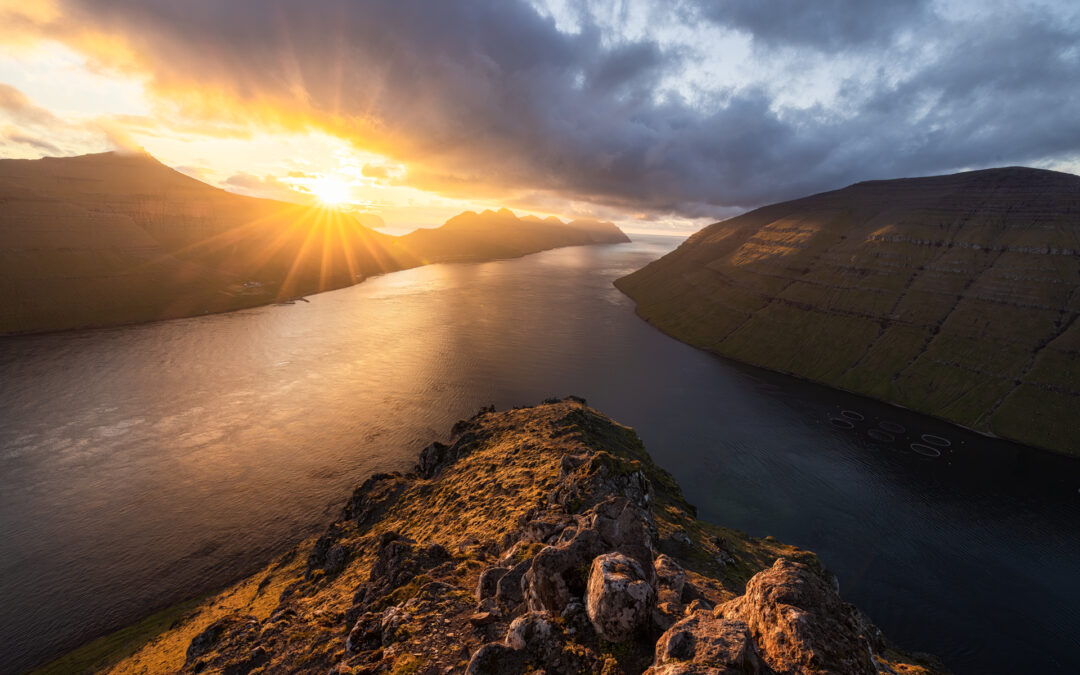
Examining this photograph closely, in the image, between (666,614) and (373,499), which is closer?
(666,614)

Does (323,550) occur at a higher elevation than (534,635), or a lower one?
lower

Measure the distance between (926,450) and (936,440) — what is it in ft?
27.7

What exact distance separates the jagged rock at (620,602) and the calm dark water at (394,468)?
6417 cm

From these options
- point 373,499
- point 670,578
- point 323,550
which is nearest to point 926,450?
point 670,578

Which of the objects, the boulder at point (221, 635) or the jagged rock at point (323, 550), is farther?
the jagged rock at point (323, 550)

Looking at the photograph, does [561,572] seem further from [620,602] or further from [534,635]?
[620,602]

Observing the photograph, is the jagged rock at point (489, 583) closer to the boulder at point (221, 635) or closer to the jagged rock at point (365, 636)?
the jagged rock at point (365, 636)

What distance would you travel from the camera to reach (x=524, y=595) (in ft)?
78.9

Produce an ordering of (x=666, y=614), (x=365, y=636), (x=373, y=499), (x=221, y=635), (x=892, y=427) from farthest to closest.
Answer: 1. (x=892, y=427)
2. (x=373, y=499)
3. (x=221, y=635)
4. (x=365, y=636)
5. (x=666, y=614)

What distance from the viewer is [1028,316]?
124812 millimetres

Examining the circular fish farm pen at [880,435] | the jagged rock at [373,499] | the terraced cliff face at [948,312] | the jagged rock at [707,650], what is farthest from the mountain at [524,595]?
the terraced cliff face at [948,312]

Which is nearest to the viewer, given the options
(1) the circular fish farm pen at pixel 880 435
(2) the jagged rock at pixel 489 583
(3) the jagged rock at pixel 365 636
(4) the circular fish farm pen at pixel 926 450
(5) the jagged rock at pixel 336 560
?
(3) the jagged rock at pixel 365 636

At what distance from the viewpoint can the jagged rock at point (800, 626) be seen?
546 inches

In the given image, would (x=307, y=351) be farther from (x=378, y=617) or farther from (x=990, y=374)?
(x=990, y=374)
